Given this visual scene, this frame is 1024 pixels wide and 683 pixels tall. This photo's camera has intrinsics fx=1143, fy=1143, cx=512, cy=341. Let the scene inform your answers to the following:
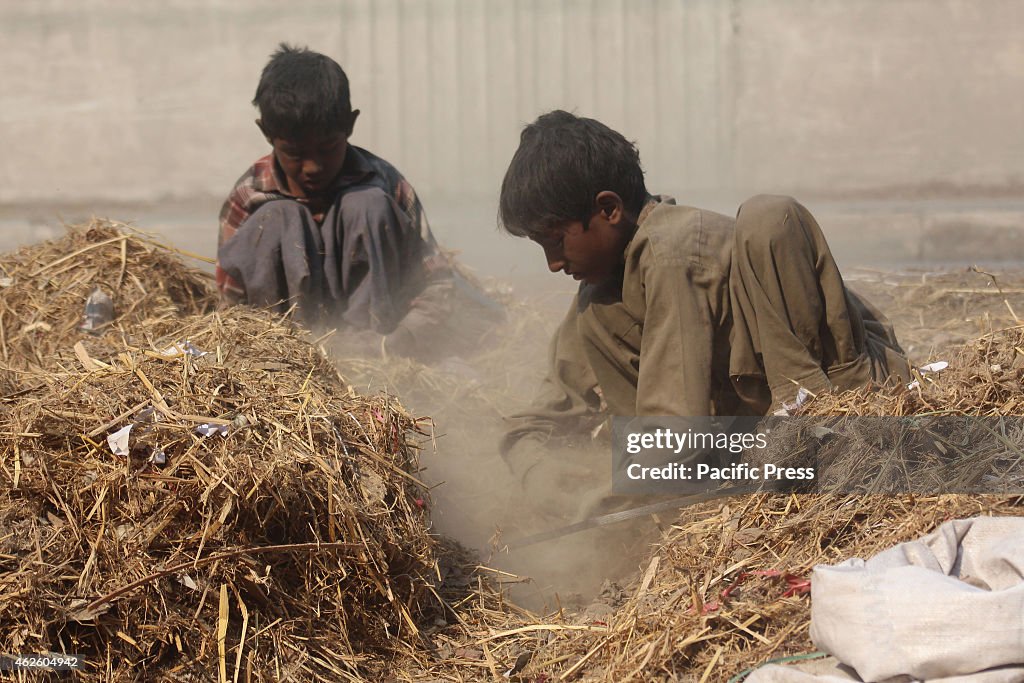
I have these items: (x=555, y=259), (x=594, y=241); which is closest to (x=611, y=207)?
(x=594, y=241)

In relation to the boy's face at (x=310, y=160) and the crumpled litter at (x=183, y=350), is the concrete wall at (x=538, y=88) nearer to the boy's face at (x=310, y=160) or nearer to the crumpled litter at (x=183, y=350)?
the boy's face at (x=310, y=160)

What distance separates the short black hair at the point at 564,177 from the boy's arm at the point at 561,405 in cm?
68

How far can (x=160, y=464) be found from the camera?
115 inches

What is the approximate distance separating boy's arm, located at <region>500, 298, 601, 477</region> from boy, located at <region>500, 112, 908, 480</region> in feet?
1.21

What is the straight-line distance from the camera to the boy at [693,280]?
11.6 feet

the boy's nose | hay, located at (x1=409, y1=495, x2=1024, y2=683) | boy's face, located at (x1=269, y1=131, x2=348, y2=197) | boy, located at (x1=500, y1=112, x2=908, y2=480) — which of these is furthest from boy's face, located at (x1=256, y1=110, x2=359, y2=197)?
hay, located at (x1=409, y1=495, x2=1024, y2=683)

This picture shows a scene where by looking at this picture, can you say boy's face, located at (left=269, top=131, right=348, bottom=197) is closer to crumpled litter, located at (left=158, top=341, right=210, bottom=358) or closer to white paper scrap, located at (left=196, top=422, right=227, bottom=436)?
crumpled litter, located at (left=158, top=341, right=210, bottom=358)

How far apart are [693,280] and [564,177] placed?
54 cm

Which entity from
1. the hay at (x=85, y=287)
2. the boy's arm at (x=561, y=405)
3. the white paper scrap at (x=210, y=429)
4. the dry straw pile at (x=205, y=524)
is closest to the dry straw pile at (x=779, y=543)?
the dry straw pile at (x=205, y=524)

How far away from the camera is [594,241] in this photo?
3791 mm

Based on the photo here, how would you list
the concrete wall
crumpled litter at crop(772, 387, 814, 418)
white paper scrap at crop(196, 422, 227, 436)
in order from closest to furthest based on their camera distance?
white paper scrap at crop(196, 422, 227, 436)
crumpled litter at crop(772, 387, 814, 418)
the concrete wall

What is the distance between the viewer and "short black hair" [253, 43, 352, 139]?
17.4 feet

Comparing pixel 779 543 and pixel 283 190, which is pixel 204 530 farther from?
pixel 283 190

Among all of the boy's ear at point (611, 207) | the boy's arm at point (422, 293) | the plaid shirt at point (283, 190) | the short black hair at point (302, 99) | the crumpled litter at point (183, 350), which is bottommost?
the boy's arm at point (422, 293)
